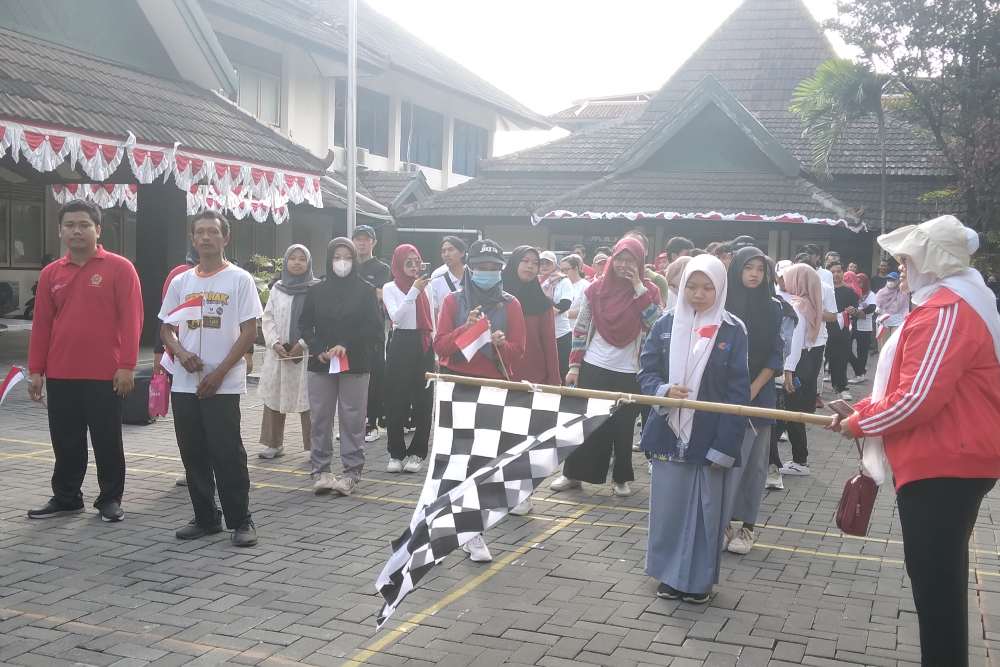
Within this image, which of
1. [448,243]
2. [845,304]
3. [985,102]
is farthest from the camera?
[985,102]

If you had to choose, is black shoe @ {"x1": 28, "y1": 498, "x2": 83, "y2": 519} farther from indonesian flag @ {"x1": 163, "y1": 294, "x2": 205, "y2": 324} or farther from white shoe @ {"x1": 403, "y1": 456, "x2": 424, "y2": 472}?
white shoe @ {"x1": 403, "y1": 456, "x2": 424, "y2": 472}

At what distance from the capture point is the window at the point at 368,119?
2794 cm

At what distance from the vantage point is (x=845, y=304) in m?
16.0

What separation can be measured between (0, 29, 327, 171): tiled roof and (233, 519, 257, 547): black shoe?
692cm

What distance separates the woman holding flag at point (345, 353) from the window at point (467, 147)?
2619cm

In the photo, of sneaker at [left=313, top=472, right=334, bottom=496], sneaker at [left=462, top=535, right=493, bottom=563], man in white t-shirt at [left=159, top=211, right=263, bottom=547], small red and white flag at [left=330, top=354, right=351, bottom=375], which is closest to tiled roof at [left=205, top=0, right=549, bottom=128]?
small red and white flag at [left=330, top=354, right=351, bottom=375]

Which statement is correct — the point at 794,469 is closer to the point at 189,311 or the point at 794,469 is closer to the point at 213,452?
the point at 213,452

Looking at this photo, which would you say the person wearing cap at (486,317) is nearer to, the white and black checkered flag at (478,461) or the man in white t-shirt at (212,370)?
the man in white t-shirt at (212,370)

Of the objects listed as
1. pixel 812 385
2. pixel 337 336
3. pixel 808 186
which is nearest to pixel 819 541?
pixel 812 385

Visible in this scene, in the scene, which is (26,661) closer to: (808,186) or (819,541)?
(819,541)

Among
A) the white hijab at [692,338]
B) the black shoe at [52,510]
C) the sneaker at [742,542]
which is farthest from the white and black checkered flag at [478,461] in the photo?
the black shoe at [52,510]

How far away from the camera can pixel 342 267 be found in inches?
316

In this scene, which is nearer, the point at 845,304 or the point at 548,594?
the point at 548,594

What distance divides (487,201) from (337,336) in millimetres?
17500
